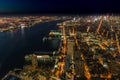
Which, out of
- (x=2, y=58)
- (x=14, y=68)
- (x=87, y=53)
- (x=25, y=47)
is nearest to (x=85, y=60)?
(x=87, y=53)

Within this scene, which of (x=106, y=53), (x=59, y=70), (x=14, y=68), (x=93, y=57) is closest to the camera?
(x=59, y=70)

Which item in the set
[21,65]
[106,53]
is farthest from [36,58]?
[106,53]

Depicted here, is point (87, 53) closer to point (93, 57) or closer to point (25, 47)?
point (93, 57)

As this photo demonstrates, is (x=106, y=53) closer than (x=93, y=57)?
No

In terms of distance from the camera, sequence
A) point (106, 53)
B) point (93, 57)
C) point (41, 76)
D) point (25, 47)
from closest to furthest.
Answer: point (41, 76) < point (93, 57) < point (106, 53) < point (25, 47)

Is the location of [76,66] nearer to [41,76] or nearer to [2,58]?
[41,76]

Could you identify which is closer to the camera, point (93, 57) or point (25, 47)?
point (93, 57)

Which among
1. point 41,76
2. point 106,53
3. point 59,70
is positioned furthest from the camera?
point 106,53

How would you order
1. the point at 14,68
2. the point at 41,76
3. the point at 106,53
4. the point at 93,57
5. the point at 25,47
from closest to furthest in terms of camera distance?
the point at 41,76 < the point at 14,68 < the point at 93,57 < the point at 106,53 < the point at 25,47
